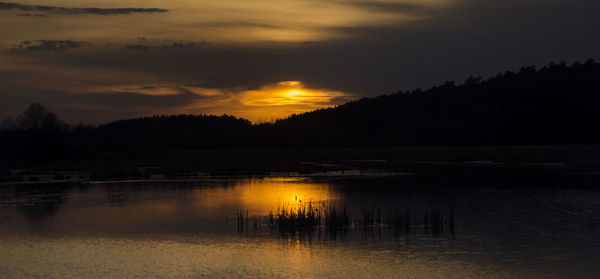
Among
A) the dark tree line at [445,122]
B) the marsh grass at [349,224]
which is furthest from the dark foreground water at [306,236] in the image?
the dark tree line at [445,122]

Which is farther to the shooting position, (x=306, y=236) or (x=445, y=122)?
(x=445, y=122)

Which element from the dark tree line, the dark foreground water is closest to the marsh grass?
the dark foreground water

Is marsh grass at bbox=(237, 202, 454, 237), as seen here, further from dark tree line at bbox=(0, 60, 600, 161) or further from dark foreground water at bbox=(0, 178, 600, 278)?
dark tree line at bbox=(0, 60, 600, 161)

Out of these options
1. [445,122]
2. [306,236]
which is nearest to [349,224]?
[306,236]

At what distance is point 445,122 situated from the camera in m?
139

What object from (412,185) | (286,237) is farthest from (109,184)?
(286,237)

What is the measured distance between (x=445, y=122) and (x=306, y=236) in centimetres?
12223

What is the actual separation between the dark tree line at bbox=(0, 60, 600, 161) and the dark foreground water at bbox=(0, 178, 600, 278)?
62.6 meters

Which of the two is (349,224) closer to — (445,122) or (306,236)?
(306,236)

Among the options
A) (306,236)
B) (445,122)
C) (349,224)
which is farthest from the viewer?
(445,122)

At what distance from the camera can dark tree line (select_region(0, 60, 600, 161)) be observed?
11606cm

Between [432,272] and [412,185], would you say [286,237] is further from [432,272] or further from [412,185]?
[412,185]

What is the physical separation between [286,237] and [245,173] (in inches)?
1332

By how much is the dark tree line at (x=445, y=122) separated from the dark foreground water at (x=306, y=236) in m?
62.6
